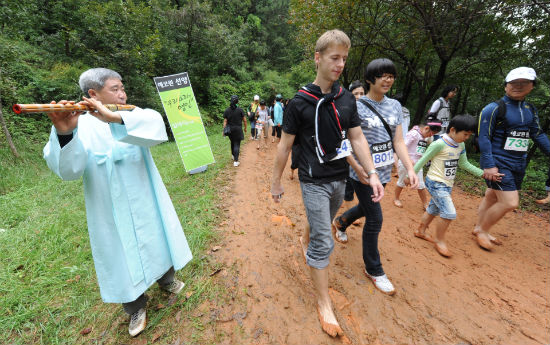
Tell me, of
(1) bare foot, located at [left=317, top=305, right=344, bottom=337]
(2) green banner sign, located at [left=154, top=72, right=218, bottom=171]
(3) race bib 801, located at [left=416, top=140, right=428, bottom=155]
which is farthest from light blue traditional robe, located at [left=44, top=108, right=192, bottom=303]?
(3) race bib 801, located at [left=416, top=140, right=428, bottom=155]

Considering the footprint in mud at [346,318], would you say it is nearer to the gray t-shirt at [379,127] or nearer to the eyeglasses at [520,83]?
the gray t-shirt at [379,127]

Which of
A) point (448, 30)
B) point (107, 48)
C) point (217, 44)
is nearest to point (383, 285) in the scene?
point (448, 30)

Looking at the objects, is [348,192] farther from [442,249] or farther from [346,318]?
[346,318]

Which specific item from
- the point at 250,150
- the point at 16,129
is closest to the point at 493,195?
the point at 250,150

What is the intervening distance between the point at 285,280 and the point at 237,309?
58cm

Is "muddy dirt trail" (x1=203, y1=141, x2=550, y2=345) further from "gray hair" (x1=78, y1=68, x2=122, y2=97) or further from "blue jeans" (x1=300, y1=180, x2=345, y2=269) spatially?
"gray hair" (x1=78, y1=68, x2=122, y2=97)

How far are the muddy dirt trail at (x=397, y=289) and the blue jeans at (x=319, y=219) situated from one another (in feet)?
1.99

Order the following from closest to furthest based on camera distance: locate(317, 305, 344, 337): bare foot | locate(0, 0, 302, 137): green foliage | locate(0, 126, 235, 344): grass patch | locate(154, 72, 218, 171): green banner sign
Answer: locate(317, 305, 344, 337): bare foot, locate(0, 126, 235, 344): grass patch, locate(154, 72, 218, 171): green banner sign, locate(0, 0, 302, 137): green foliage

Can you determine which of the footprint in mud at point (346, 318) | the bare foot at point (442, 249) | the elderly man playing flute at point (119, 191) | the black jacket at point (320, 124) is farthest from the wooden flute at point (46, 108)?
the bare foot at point (442, 249)

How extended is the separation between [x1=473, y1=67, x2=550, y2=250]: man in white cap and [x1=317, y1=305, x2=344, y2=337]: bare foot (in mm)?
2634

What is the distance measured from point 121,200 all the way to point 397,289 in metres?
2.69

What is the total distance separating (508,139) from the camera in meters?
2.78

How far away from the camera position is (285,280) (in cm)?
244

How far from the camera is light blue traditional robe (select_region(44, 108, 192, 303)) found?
5.47 feet
